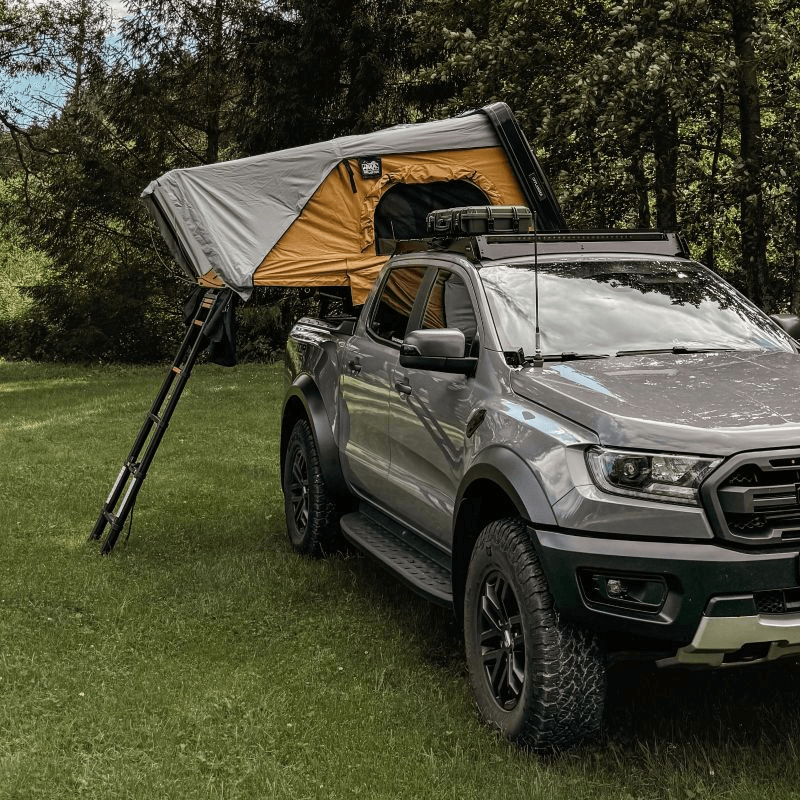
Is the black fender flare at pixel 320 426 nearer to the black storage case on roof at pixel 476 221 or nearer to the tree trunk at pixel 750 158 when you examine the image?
the black storage case on roof at pixel 476 221

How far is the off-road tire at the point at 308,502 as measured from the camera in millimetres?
7395

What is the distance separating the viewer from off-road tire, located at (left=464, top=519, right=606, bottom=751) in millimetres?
4145

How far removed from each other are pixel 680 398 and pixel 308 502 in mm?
3678

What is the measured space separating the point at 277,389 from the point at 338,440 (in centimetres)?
1220

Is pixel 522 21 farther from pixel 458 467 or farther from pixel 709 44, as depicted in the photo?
pixel 458 467

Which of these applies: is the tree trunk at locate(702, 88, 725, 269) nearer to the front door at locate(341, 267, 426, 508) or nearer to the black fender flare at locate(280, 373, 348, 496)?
the black fender flare at locate(280, 373, 348, 496)

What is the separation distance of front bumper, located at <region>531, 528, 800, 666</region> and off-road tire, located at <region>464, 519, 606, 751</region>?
0.18 m

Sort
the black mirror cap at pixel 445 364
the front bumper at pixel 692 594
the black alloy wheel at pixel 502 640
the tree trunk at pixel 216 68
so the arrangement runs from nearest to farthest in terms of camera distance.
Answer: the front bumper at pixel 692 594
the black alloy wheel at pixel 502 640
the black mirror cap at pixel 445 364
the tree trunk at pixel 216 68

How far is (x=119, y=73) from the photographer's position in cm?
2614

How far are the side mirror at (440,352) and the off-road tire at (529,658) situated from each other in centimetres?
80

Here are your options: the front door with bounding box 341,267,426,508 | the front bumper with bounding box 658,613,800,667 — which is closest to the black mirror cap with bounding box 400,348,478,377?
the front door with bounding box 341,267,426,508

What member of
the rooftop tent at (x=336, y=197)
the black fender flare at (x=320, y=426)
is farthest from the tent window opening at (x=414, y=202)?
the black fender flare at (x=320, y=426)

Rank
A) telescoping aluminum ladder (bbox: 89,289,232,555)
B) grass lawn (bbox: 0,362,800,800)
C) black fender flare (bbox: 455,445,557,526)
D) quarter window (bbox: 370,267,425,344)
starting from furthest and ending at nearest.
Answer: telescoping aluminum ladder (bbox: 89,289,232,555)
quarter window (bbox: 370,267,425,344)
grass lawn (bbox: 0,362,800,800)
black fender flare (bbox: 455,445,557,526)

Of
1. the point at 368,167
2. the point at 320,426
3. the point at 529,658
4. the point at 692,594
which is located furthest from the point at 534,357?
the point at 368,167
